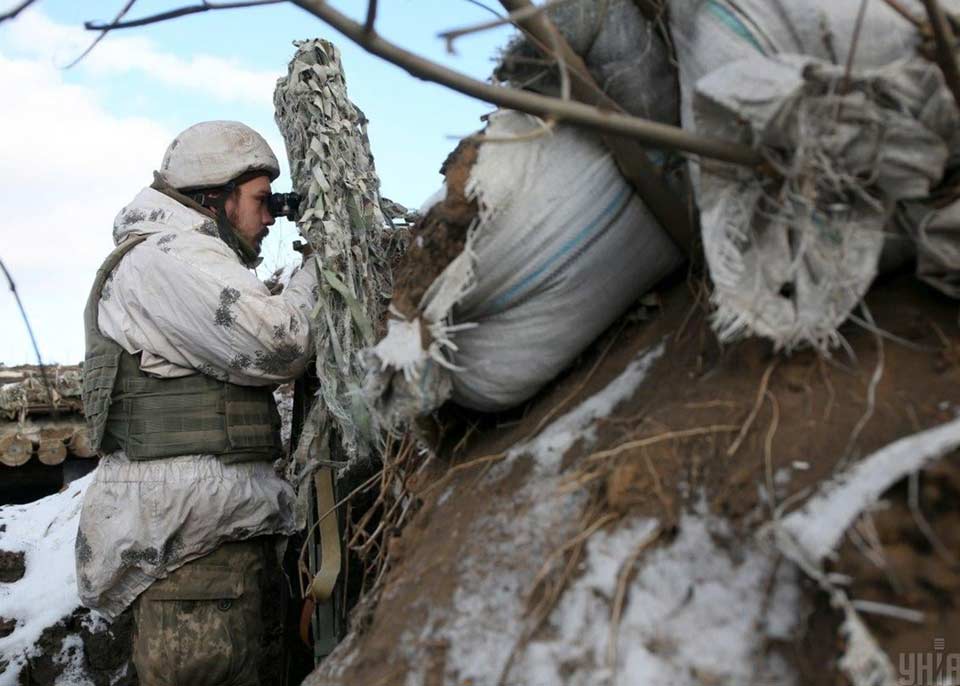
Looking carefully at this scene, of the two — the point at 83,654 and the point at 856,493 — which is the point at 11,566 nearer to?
the point at 83,654

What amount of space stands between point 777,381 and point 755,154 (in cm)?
35

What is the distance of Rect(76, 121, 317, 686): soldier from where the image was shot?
2.73 metres

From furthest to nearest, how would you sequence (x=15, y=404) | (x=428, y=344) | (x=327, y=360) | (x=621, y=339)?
1. (x=15, y=404)
2. (x=327, y=360)
3. (x=621, y=339)
4. (x=428, y=344)

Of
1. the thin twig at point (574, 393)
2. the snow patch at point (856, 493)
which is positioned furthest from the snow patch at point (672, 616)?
the thin twig at point (574, 393)

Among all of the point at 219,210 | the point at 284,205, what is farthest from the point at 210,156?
the point at 284,205

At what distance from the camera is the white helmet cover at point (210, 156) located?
10.1ft

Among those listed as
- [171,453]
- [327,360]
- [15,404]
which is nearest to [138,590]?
[171,453]

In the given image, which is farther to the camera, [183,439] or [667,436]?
[183,439]

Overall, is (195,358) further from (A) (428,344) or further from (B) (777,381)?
(B) (777,381)

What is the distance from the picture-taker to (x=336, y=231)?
272cm

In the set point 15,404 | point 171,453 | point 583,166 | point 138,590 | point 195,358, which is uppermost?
point 583,166

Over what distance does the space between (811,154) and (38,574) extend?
3.46m

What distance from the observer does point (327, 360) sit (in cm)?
272

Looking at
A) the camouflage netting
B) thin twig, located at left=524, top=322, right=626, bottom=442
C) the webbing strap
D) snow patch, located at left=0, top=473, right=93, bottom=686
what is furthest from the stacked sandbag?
snow patch, located at left=0, top=473, right=93, bottom=686
